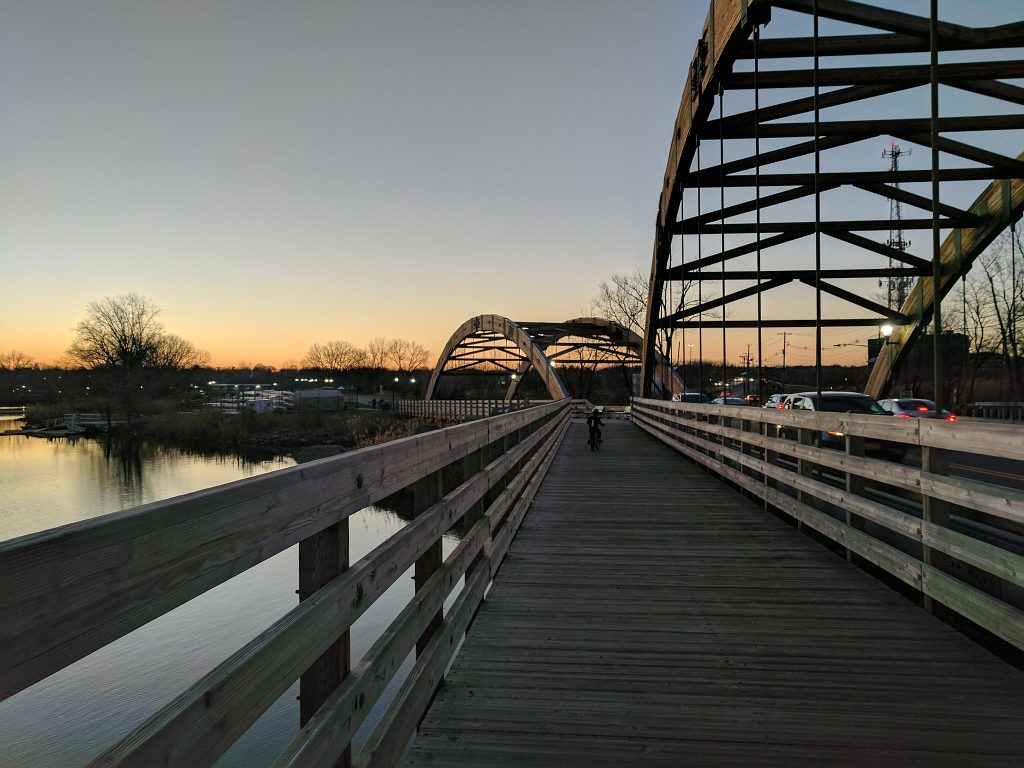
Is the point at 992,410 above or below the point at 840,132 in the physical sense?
below

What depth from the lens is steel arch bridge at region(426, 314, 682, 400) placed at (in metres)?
46.9

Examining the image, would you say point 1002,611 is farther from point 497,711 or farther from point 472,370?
point 472,370

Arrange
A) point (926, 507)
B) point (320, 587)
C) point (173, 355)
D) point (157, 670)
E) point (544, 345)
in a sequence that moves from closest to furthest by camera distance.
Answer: point (320, 587) < point (926, 507) < point (157, 670) < point (544, 345) < point (173, 355)

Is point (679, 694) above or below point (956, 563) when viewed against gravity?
below

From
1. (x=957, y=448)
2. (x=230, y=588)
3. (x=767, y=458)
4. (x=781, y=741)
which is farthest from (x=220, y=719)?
(x=230, y=588)

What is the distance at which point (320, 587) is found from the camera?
192cm

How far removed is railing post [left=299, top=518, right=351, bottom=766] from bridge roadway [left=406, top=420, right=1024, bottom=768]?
1.00m

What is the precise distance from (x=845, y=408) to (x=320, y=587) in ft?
45.5

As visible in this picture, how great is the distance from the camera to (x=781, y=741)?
9.28 feet

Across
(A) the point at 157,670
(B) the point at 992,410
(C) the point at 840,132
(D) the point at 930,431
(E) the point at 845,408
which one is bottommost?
(A) the point at 157,670

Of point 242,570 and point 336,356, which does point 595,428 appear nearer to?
point 242,570

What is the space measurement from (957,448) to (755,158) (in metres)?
12.3

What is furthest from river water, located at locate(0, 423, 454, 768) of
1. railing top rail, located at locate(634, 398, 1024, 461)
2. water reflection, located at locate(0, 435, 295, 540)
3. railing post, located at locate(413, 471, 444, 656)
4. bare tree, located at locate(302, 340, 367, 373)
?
bare tree, located at locate(302, 340, 367, 373)

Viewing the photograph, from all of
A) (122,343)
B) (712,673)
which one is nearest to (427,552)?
(712,673)
